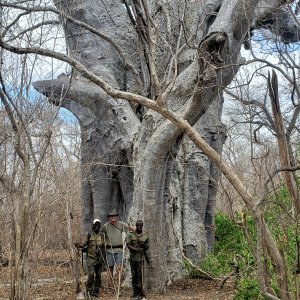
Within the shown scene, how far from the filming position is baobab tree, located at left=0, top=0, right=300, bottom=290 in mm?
8953

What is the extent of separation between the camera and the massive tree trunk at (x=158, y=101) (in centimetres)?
914

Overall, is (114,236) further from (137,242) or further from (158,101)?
(158,101)

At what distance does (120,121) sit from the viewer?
37.1 ft

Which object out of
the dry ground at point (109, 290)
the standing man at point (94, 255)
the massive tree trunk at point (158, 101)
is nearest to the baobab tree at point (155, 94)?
the massive tree trunk at point (158, 101)

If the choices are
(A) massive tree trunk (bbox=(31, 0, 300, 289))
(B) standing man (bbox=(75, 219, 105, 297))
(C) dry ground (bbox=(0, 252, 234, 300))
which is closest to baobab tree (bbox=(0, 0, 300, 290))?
(A) massive tree trunk (bbox=(31, 0, 300, 289))

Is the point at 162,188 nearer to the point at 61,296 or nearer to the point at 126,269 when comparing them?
the point at 126,269

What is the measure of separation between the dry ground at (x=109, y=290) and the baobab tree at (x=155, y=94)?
12.2 inches

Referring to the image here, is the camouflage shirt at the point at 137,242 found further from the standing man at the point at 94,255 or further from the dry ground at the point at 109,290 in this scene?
the dry ground at the point at 109,290

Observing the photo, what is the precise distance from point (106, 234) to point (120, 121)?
93.1 inches

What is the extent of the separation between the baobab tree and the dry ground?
31cm

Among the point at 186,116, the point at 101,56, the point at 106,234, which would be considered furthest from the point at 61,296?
the point at 101,56

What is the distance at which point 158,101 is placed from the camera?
7316mm

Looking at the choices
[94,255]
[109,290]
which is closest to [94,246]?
[94,255]

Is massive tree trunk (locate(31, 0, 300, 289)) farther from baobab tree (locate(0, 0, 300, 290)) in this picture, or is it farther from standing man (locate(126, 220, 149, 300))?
standing man (locate(126, 220, 149, 300))
